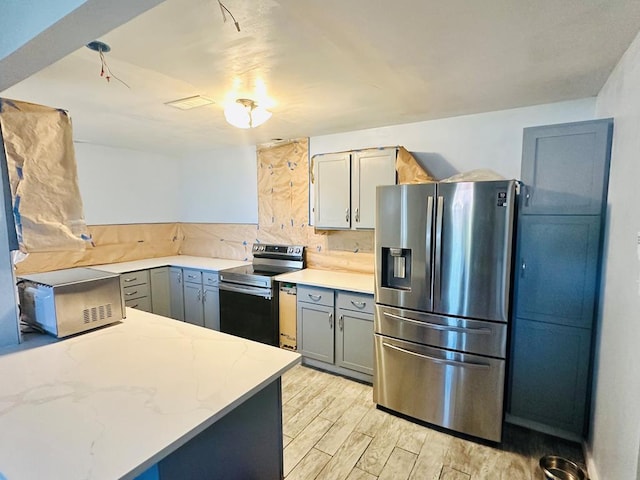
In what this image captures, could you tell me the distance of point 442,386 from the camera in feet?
7.44

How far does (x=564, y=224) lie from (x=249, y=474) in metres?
2.22

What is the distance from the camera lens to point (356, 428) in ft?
7.71

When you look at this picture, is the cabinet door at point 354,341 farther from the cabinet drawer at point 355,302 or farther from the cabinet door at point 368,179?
the cabinet door at point 368,179

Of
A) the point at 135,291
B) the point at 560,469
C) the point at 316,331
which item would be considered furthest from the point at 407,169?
the point at 135,291

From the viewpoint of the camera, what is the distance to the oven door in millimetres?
3359

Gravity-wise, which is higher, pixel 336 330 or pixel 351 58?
pixel 351 58

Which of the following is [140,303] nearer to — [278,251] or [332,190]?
[278,251]

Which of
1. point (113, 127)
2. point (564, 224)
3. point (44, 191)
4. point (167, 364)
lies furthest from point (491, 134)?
point (113, 127)

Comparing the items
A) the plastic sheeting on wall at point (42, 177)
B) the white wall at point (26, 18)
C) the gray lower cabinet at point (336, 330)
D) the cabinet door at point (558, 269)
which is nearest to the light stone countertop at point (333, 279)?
the gray lower cabinet at point (336, 330)

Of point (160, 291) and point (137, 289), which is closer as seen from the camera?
point (137, 289)

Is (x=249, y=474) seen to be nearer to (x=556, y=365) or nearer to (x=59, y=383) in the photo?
(x=59, y=383)

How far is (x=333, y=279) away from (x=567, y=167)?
A: 198cm

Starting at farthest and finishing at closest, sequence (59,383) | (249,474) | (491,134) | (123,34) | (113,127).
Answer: (113,127), (491,134), (123,34), (249,474), (59,383)

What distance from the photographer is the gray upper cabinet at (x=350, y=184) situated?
2.94 metres
